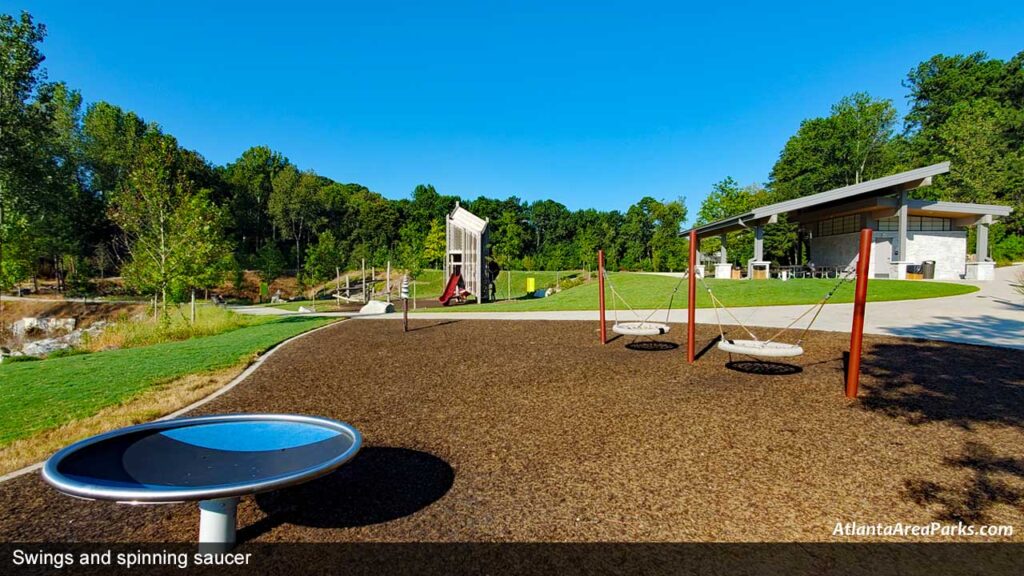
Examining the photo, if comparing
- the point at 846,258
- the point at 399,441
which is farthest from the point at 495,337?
the point at 846,258

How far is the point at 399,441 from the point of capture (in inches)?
190

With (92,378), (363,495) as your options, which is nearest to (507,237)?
(92,378)

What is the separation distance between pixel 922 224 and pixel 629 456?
1242 inches

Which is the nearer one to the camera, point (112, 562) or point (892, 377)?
point (112, 562)

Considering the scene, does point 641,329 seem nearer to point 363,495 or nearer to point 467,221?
point 363,495

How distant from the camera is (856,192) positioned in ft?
71.3

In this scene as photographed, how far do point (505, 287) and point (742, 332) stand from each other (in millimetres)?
31947

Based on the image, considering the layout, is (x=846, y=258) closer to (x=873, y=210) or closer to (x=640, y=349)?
(x=873, y=210)

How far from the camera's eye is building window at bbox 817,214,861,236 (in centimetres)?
2758

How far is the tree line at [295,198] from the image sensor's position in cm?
1521

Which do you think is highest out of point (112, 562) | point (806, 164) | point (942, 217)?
point (806, 164)

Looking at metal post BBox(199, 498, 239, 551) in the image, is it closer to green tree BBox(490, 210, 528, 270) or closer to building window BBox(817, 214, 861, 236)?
building window BBox(817, 214, 861, 236)

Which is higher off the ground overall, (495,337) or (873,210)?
(873,210)

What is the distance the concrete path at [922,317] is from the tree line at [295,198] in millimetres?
10427
